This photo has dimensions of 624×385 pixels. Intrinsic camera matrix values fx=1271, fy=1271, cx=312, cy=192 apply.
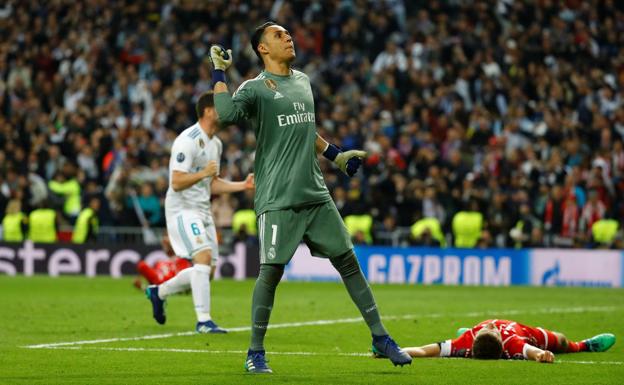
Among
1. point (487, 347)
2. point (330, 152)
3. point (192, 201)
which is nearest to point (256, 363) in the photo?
point (330, 152)

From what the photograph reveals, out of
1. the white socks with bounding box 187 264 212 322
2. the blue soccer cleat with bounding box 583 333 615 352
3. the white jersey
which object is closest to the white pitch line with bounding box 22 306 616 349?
the white socks with bounding box 187 264 212 322

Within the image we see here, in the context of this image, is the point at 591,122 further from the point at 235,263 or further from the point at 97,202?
the point at 97,202

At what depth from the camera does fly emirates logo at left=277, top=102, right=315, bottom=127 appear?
980 centimetres

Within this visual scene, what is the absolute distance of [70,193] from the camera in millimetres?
28297

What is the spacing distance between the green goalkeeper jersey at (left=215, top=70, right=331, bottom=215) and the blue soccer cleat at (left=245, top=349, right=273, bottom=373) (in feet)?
3.58

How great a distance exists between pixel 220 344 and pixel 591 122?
57.1ft

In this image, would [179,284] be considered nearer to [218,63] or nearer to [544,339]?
[544,339]

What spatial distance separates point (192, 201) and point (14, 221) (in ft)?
48.1

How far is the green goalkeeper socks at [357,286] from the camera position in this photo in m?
9.82

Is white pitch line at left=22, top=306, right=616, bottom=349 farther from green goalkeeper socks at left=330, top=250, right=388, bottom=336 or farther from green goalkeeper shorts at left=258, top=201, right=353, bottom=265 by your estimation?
green goalkeeper socks at left=330, top=250, right=388, bottom=336

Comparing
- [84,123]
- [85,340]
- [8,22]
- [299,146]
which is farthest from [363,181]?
[299,146]

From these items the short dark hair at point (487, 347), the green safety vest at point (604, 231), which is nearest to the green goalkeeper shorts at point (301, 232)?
the short dark hair at point (487, 347)

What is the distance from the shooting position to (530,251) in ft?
84.2

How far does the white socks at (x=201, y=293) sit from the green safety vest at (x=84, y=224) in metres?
14.2
